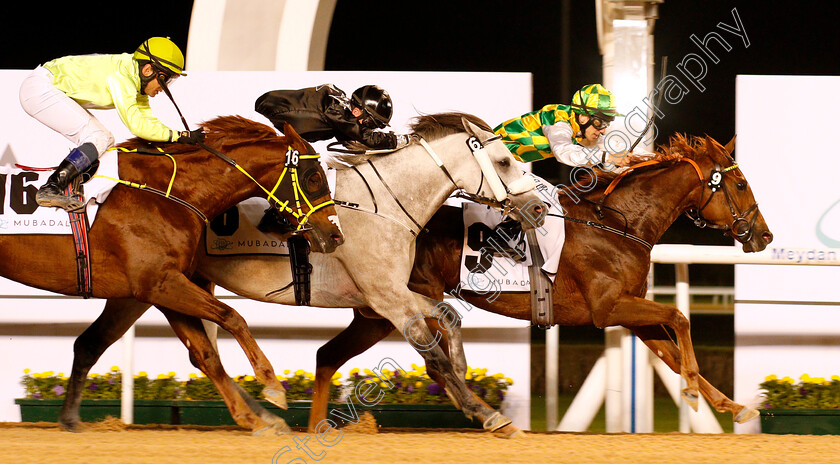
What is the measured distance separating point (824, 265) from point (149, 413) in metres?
3.97

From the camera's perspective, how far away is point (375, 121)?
15.8ft

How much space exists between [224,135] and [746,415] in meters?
2.94

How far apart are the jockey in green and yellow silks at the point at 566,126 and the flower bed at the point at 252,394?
139 cm

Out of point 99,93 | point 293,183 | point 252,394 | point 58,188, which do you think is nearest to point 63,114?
point 99,93

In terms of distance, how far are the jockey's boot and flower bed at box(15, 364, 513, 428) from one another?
1.66 meters

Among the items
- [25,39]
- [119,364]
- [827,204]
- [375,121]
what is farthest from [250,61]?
[25,39]

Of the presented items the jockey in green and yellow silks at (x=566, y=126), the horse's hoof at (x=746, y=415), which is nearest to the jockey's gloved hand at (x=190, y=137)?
the jockey in green and yellow silks at (x=566, y=126)

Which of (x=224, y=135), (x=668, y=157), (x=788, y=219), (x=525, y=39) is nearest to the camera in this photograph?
(x=224, y=135)

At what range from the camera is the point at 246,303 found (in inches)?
219

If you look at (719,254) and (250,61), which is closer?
(719,254)

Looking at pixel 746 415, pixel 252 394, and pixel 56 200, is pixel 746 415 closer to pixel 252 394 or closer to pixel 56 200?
pixel 252 394

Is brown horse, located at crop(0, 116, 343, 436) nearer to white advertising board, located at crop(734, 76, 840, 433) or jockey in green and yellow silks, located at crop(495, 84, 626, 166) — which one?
jockey in green and yellow silks, located at crop(495, 84, 626, 166)

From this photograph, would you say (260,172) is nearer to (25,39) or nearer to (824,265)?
(824,265)

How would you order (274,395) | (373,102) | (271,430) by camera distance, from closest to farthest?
(274,395) < (271,430) < (373,102)
